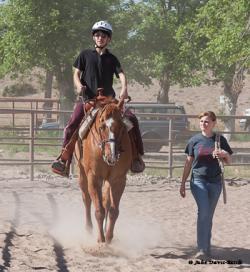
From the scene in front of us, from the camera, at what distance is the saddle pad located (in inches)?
265

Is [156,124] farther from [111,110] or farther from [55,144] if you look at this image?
[111,110]

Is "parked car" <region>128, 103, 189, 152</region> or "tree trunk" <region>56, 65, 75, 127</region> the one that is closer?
"parked car" <region>128, 103, 189, 152</region>

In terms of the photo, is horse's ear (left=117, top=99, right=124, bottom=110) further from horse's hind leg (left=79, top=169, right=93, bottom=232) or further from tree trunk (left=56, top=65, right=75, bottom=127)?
tree trunk (left=56, top=65, right=75, bottom=127)

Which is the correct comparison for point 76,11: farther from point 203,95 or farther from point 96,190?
point 203,95

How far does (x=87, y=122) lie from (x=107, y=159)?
70 centimetres

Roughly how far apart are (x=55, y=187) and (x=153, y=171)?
12.1 ft

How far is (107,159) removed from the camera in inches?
247

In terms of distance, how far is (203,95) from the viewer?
49.6m

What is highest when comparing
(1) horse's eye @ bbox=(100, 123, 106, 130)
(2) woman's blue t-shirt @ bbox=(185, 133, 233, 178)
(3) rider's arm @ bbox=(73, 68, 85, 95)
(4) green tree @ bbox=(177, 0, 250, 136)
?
(4) green tree @ bbox=(177, 0, 250, 136)

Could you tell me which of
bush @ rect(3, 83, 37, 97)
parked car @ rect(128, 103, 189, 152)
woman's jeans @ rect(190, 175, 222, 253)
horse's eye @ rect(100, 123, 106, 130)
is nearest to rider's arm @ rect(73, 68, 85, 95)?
horse's eye @ rect(100, 123, 106, 130)

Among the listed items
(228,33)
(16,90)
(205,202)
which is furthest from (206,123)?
(16,90)

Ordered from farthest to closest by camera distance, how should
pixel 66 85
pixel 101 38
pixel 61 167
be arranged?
pixel 66 85 < pixel 61 167 < pixel 101 38

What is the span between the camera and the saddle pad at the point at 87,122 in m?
6.72

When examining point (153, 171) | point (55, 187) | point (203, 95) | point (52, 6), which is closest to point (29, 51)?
point (52, 6)
